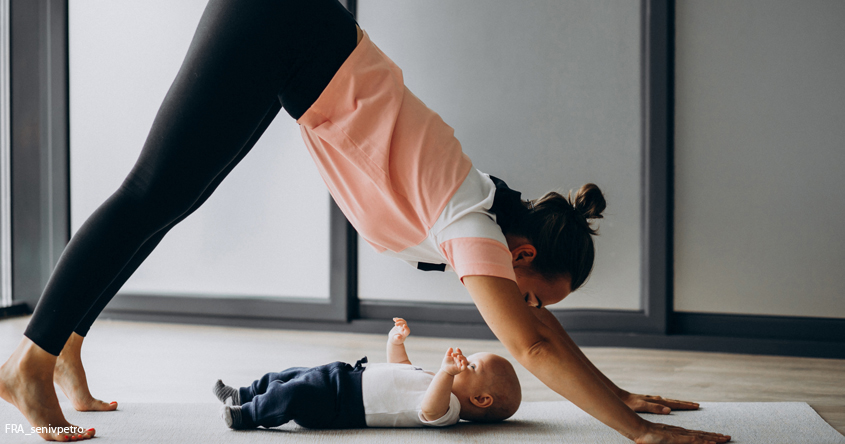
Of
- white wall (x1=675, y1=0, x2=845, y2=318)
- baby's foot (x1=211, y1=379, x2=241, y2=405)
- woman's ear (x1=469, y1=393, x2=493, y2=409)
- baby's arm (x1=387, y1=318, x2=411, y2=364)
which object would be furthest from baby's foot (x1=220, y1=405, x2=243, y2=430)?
white wall (x1=675, y1=0, x2=845, y2=318)

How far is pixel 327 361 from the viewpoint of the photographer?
74.9 inches

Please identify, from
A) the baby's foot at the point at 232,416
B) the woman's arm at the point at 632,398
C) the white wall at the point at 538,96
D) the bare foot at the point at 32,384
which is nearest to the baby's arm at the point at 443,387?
the woman's arm at the point at 632,398

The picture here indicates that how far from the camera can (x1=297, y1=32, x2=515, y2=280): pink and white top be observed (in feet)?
3.37

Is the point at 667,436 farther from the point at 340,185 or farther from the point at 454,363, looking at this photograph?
the point at 340,185

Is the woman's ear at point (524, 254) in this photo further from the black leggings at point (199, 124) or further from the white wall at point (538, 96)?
the white wall at point (538, 96)

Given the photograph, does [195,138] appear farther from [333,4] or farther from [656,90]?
[656,90]

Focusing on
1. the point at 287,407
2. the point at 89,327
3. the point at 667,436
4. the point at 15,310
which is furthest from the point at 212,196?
the point at 667,436

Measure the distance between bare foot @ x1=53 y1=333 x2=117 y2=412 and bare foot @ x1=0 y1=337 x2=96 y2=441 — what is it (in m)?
0.20

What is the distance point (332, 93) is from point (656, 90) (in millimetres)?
1491

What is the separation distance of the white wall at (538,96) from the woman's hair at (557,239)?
1103 mm

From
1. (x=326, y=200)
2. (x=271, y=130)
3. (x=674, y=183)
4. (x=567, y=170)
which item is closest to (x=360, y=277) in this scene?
(x=326, y=200)

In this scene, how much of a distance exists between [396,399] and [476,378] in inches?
6.7

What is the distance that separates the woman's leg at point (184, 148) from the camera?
980 mm

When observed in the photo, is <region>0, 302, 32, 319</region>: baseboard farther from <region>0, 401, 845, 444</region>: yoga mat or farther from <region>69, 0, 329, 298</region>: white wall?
<region>0, 401, 845, 444</region>: yoga mat
